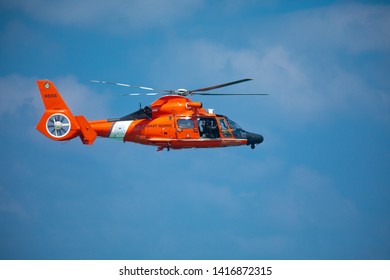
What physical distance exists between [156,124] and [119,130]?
244cm

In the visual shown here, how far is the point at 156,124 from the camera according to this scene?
293 ft

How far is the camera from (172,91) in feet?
298

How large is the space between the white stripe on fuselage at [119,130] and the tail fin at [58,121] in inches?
55.5

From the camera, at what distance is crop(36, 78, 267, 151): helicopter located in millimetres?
87812

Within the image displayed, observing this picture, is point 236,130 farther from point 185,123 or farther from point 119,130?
point 119,130

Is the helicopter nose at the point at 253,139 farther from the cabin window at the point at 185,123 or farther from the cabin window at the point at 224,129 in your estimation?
the cabin window at the point at 185,123

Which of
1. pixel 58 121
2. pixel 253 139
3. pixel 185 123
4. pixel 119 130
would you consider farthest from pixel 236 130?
pixel 58 121

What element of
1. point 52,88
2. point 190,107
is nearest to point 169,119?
point 190,107

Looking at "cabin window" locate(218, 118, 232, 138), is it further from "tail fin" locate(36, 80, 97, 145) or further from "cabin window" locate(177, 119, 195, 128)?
"tail fin" locate(36, 80, 97, 145)

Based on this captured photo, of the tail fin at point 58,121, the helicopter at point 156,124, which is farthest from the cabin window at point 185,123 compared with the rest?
the tail fin at point 58,121

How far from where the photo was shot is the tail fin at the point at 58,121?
8762 centimetres

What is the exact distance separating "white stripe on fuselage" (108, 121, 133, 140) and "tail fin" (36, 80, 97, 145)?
4.63 ft
